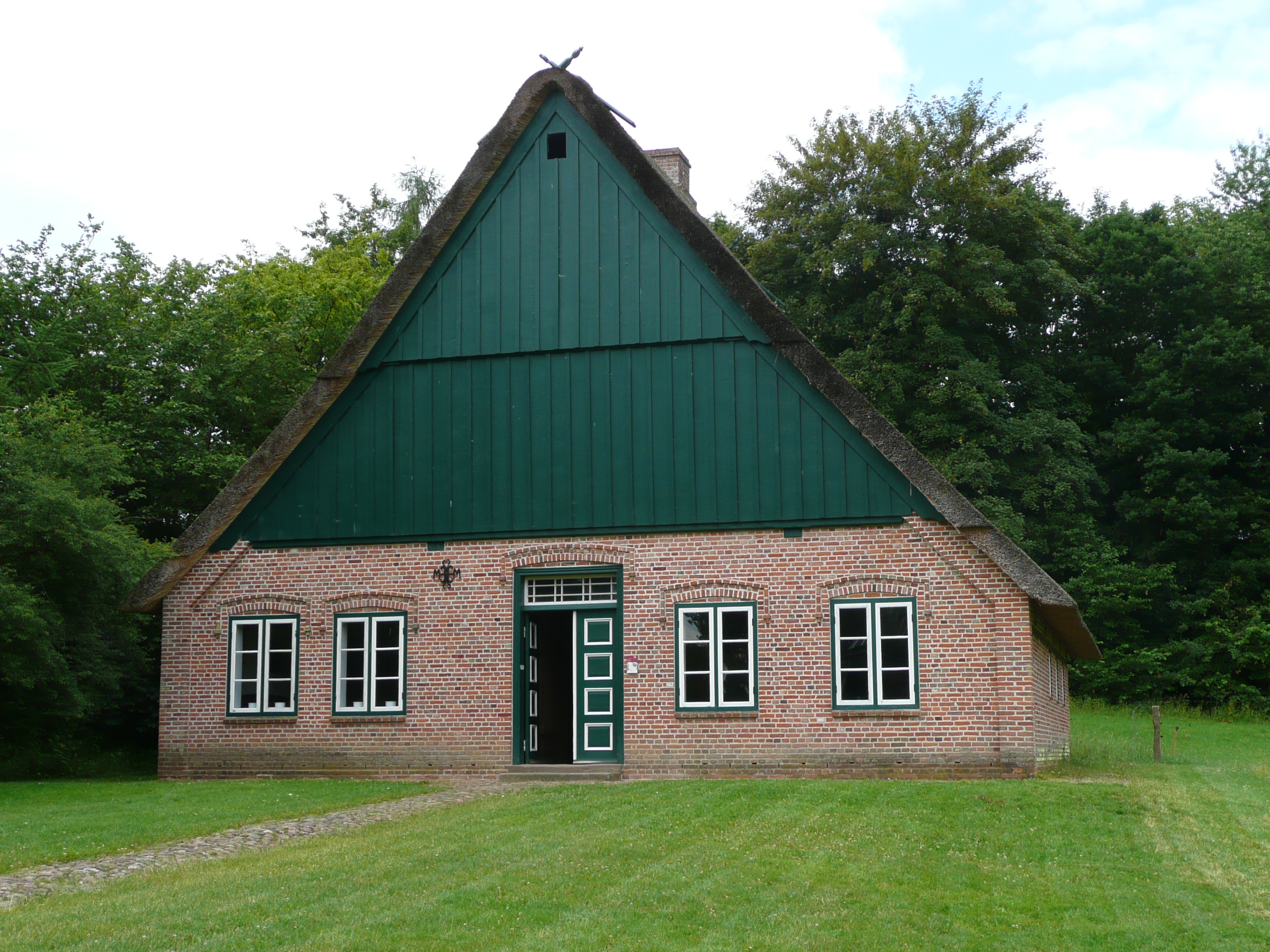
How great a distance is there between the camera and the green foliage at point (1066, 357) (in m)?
30.0

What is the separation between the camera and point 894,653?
15.7m

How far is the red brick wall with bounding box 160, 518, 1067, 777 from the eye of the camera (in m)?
15.4

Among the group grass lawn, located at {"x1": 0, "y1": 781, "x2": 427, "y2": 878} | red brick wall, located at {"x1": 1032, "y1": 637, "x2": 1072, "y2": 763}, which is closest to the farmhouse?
red brick wall, located at {"x1": 1032, "y1": 637, "x2": 1072, "y2": 763}

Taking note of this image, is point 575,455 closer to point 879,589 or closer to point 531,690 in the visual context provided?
point 531,690

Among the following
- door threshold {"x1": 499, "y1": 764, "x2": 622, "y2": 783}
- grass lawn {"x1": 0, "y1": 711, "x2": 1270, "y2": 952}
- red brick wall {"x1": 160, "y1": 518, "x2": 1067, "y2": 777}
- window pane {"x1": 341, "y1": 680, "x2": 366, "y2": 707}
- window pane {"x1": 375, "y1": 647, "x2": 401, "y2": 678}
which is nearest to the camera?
grass lawn {"x1": 0, "y1": 711, "x2": 1270, "y2": 952}

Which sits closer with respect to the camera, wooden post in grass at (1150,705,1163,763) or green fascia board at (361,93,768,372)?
green fascia board at (361,93,768,372)

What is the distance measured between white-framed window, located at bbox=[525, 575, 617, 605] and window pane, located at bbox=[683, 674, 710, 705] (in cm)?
141

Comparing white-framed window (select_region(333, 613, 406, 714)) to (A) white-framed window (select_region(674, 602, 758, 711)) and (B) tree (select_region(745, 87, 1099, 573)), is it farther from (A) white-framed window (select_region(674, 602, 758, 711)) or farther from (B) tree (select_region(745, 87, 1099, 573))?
(B) tree (select_region(745, 87, 1099, 573))

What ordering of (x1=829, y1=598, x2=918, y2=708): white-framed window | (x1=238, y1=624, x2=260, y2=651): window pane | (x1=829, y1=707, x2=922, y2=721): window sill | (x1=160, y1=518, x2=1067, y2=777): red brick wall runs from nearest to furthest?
(x1=160, y1=518, x2=1067, y2=777): red brick wall
(x1=829, y1=707, x2=922, y2=721): window sill
(x1=829, y1=598, x2=918, y2=708): white-framed window
(x1=238, y1=624, x2=260, y2=651): window pane

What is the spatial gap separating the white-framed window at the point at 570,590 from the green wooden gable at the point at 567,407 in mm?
662

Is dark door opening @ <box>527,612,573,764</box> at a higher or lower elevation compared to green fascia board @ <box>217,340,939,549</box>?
lower

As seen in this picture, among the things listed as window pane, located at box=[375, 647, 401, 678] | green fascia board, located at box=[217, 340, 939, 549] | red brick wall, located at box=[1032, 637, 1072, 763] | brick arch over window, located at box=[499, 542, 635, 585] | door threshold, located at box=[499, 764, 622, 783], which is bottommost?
door threshold, located at box=[499, 764, 622, 783]

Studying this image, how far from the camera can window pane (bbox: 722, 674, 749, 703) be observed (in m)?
16.1

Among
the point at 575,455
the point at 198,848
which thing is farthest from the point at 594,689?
the point at 198,848
